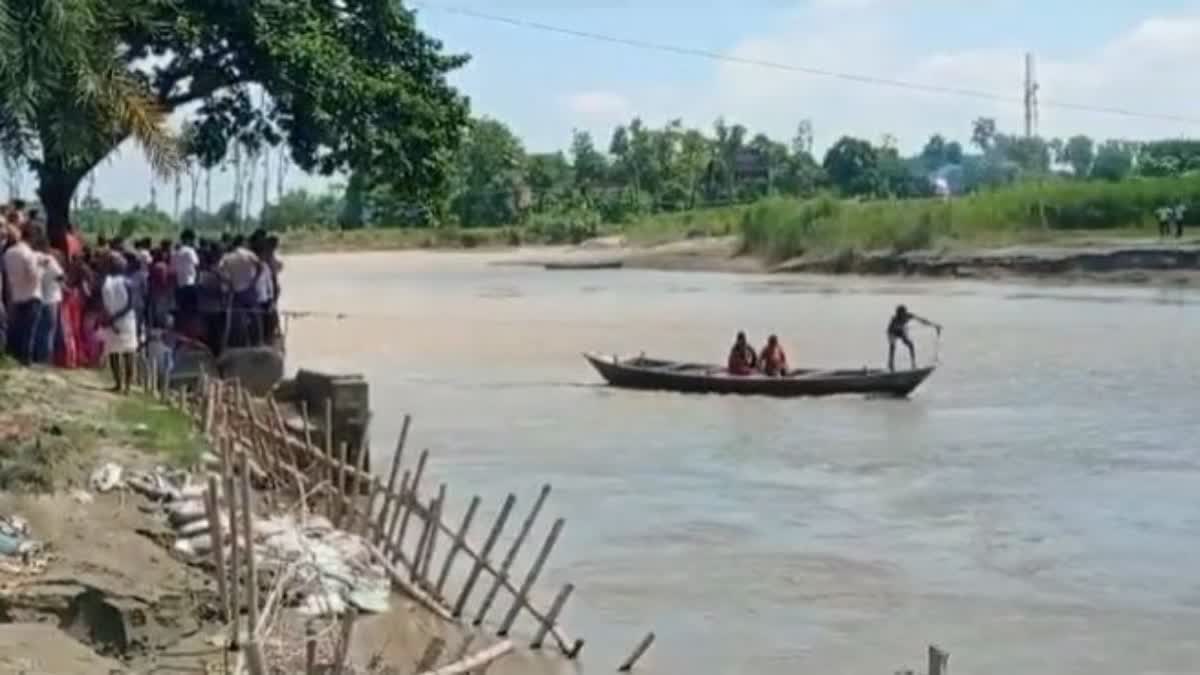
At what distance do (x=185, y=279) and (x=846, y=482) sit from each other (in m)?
8.29

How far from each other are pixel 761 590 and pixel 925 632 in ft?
6.02

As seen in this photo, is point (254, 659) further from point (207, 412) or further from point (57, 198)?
point (57, 198)

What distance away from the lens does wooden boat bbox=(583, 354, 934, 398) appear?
31188 mm

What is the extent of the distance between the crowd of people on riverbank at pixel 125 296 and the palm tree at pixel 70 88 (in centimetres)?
97

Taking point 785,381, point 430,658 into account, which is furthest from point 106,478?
point 785,381

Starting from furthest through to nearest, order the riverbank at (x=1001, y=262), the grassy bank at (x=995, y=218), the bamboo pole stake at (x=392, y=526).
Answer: the grassy bank at (x=995, y=218), the riverbank at (x=1001, y=262), the bamboo pole stake at (x=392, y=526)

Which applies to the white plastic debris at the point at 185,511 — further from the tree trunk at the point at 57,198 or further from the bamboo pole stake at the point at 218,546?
the tree trunk at the point at 57,198

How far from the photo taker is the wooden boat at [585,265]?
87.7m

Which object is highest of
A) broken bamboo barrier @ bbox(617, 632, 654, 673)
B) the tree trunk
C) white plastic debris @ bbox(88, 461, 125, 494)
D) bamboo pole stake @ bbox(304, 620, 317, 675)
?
the tree trunk

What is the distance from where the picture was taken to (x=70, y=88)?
51.8 ft

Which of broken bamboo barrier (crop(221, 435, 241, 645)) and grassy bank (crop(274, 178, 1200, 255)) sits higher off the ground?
grassy bank (crop(274, 178, 1200, 255))

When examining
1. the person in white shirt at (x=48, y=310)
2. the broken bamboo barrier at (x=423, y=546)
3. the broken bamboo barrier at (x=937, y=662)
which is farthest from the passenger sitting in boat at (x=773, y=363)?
the broken bamboo barrier at (x=937, y=662)

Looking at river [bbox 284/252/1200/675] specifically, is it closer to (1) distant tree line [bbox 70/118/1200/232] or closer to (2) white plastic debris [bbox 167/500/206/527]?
(2) white plastic debris [bbox 167/500/206/527]

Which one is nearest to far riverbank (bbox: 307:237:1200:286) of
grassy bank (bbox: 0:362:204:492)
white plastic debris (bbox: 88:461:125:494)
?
grassy bank (bbox: 0:362:204:492)
